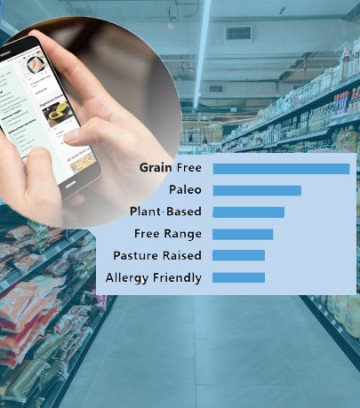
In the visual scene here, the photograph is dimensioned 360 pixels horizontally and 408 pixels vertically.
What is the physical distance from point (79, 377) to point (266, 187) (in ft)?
5.82

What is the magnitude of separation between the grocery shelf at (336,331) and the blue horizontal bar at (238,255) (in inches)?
61.0

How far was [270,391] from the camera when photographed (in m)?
2.31

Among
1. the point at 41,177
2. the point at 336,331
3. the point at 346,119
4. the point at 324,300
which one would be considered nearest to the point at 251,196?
the point at 41,177

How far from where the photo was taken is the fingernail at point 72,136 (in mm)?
1047

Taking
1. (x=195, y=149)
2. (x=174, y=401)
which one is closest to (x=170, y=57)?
(x=195, y=149)

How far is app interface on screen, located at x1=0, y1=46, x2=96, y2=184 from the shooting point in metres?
1.00

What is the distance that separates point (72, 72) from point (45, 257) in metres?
1.26

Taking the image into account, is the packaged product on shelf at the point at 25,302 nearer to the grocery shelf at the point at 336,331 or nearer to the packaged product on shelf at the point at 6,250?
the packaged product on shelf at the point at 6,250

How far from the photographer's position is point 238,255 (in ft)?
4.38

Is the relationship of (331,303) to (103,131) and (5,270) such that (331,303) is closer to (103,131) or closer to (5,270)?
(5,270)

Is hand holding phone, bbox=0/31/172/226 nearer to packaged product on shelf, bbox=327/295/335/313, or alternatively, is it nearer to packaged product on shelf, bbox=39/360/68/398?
packaged product on shelf, bbox=39/360/68/398

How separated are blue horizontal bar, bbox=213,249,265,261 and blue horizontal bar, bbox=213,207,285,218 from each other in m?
0.11

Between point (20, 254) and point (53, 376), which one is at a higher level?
point (20, 254)

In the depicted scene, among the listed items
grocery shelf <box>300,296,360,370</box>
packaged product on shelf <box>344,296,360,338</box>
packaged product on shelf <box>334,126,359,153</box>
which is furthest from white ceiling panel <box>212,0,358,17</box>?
packaged product on shelf <box>344,296,360,338</box>
